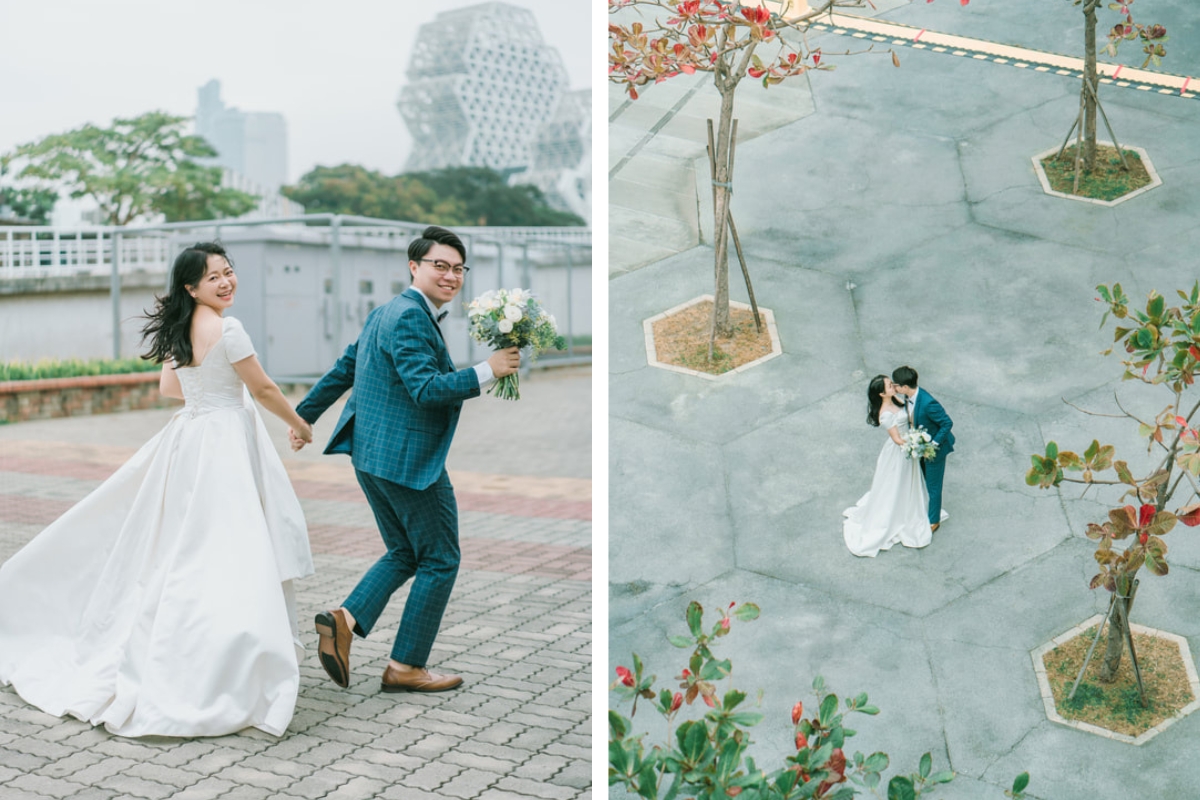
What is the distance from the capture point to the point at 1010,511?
116 inches

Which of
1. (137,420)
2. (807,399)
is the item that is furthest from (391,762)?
(137,420)

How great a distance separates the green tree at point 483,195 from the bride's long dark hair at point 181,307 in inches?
1416

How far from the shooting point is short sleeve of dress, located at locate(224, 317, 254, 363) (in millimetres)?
3451

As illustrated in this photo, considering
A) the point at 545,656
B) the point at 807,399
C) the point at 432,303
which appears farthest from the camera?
the point at 545,656

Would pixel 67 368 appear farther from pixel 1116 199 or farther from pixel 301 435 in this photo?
pixel 1116 199

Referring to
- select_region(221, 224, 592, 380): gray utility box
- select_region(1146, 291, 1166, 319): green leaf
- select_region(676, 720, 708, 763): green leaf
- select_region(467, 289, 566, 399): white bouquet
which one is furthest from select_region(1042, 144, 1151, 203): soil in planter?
select_region(221, 224, 592, 380): gray utility box

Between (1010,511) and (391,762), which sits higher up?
(1010,511)

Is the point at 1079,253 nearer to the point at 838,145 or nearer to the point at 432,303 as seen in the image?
the point at 838,145

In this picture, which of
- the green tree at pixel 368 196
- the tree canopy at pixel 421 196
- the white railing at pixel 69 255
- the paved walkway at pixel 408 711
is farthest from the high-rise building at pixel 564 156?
the paved walkway at pixel 408 711

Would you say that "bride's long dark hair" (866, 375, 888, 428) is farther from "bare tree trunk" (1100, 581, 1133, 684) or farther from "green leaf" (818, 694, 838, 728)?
"green leaf" (818, 694, 838, 728)

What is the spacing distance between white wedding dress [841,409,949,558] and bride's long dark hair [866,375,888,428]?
2cm

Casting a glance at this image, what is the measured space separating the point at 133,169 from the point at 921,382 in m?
20.5

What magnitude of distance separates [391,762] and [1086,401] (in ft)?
6.45

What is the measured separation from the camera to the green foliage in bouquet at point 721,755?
90.6 inches
